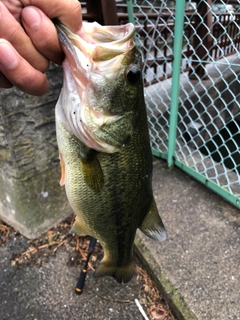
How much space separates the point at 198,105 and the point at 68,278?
2.68m

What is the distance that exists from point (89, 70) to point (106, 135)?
247 mm

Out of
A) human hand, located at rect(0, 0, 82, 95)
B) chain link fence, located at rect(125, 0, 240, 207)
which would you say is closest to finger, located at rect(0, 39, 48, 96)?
human hand, located at rect(0, 0, 82, 95)

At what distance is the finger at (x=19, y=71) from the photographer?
95 cm

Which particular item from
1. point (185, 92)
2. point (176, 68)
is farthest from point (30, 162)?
point (185, 92)

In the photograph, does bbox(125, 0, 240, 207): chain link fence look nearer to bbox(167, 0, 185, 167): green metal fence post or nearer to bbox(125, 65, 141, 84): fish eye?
bbox(167, 0, 185, 167): green metal fence post

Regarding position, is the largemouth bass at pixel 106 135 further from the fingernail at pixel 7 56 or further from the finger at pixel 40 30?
the fingernail at pixel 7 56

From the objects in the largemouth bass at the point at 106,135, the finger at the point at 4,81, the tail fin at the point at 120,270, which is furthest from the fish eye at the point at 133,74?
the tail fin at the point at 120,270

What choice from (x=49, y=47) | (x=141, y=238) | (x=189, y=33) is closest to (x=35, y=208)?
(x=141, y=238)

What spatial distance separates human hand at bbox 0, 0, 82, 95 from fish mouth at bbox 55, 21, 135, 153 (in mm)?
43

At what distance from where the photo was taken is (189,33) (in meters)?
4.24

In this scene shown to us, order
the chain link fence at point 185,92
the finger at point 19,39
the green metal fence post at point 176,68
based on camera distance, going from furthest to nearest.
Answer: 1. the chain link fence at point 185,92
2. the green metal fence post at point 176,68
3. the finger at point 19,39

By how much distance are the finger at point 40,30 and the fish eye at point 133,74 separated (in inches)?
9.8

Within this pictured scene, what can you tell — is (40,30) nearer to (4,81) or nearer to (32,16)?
(32,16)

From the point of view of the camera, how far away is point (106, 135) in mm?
1211
